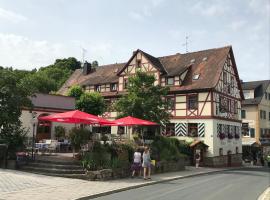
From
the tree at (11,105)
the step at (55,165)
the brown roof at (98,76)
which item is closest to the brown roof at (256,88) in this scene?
the brown roof at (98,76)

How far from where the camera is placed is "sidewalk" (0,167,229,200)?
41.6 feet

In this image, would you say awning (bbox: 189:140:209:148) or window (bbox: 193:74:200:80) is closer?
awning (bbox: 189:140:209:148)

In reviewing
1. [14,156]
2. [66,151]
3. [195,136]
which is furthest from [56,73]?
[14,156]

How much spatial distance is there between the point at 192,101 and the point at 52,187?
87.0 ft

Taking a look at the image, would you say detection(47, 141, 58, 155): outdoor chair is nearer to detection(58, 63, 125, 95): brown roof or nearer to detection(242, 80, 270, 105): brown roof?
detection(58, 63, 125, 95): brown roof

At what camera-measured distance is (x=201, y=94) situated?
127 feet

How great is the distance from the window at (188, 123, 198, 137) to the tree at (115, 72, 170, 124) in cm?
754

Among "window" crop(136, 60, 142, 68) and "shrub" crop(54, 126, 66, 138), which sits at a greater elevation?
"window" crop(136, 60, 142, 68)

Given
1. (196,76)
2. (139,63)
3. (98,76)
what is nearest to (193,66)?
(196,76)

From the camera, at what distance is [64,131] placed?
31188 mm

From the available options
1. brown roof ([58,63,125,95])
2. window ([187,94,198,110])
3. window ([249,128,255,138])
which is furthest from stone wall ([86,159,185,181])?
window ([249,128,255,138])

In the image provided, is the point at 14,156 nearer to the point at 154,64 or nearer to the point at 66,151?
the point at 66,151

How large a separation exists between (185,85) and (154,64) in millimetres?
4631

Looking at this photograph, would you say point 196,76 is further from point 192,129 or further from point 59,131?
point 59,131
